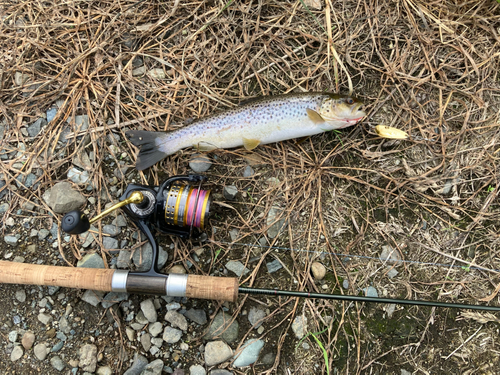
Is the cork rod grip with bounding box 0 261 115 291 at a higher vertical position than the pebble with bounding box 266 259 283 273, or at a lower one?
higher

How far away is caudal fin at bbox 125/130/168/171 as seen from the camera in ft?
8.68

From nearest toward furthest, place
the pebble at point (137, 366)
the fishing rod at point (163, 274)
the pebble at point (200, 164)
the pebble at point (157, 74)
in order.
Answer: the fishing rod at point (163, 274) → the pebble at point (137, 366) → the pebble at point (200, 164) → the pebble at point (157, 74)

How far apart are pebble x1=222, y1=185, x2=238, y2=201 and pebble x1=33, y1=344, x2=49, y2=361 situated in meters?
1.79

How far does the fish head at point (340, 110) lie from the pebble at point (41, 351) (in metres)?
2.77

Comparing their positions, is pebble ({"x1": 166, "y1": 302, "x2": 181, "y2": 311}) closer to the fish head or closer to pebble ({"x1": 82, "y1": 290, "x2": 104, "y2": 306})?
pebble ({"x1": 82, "y1": 290, "x2": 104, "y2": 306})

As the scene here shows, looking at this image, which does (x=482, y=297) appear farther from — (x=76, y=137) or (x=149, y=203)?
(x=76, y=137)

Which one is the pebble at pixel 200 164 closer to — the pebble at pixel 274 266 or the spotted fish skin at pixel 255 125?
the spotted fish skin at pixel 255 125

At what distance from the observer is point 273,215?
2.70 m

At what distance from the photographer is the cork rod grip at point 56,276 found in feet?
7.62

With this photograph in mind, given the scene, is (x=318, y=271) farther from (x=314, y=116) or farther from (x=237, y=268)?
(x=314, y=116)

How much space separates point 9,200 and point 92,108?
100 centimetres

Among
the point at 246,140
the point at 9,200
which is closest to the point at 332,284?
the point at 246,140

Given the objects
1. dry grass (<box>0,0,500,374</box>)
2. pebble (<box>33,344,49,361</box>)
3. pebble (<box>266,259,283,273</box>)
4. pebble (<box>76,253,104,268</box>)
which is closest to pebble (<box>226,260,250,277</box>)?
dry grass (<box>0,0,500,374</box>)

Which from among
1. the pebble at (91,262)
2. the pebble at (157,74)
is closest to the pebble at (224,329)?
the pebble at (91,262)
